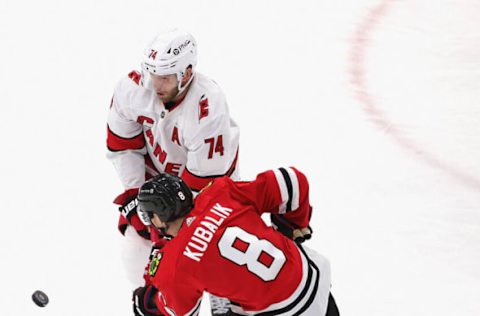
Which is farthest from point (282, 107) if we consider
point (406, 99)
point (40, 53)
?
point (40, 53)

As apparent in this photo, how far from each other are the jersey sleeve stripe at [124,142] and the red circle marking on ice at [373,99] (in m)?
1.58

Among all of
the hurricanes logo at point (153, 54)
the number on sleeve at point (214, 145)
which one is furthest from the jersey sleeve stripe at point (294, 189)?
the hurricanes logo at point (153, 54)

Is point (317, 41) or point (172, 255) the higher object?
point (172, 255)

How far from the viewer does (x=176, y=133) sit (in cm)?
304

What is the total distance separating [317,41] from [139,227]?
2.37 meters

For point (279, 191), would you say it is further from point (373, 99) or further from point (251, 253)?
point (373, 99)

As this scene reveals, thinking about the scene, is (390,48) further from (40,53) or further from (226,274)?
(226,274)

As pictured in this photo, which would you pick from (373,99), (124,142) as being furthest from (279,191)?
(373,99)

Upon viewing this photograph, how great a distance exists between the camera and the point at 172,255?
247cm

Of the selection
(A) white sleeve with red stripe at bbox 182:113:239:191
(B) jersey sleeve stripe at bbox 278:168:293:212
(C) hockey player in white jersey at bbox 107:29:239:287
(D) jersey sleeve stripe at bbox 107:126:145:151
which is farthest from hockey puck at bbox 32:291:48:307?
(B) jersey sleeve stripe at bbox 278:168:293:212

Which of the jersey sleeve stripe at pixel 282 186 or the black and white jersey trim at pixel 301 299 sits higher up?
the jersey sleeve stripe at pixel 282 186

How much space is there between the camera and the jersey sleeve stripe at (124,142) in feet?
10.5

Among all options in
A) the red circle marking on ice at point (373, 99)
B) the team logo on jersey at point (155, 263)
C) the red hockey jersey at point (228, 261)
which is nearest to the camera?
the red hockey jersey at point (228, 261)

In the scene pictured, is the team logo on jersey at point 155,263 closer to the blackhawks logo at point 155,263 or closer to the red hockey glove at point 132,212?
the blackhawks logo at point 155,263
